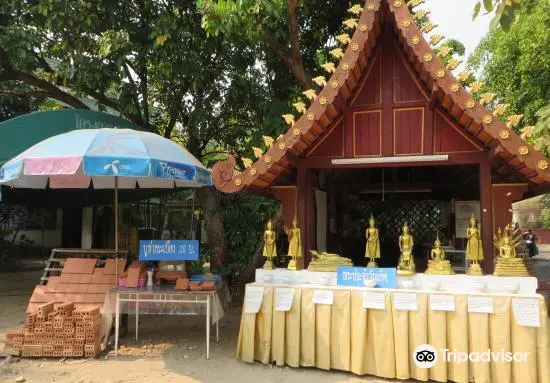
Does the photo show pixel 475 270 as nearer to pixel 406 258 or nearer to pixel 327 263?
pixel 406 258

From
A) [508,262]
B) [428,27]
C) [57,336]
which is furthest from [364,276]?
[57,336]

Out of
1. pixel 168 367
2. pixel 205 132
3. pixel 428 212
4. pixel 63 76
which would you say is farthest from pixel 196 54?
pixel 168 367

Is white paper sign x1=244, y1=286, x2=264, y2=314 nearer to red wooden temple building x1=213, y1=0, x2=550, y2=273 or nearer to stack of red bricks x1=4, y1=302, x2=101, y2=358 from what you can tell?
red wooden temple building x1=213, y1=0, x2=550, y2=273

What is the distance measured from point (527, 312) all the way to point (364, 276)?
4.78ft

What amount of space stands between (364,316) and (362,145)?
183 centimetres

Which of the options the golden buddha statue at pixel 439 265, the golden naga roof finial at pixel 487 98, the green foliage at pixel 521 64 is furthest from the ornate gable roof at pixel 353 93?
the green foliage at pixel 521 64

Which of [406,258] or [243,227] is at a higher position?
[243,227]

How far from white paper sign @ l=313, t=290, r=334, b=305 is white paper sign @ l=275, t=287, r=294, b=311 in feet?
0.82

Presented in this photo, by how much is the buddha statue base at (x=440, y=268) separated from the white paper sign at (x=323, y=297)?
1.02 m

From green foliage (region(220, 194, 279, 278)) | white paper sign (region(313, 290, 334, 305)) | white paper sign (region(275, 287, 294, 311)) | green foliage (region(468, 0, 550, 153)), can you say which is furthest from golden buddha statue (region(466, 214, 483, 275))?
green foliage (region(468, 0, 550, 153))

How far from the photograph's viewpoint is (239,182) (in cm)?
487

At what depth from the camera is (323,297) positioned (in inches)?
183

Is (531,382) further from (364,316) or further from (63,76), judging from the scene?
(63,76)

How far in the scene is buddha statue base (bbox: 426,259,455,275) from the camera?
4.56m
